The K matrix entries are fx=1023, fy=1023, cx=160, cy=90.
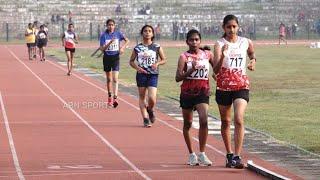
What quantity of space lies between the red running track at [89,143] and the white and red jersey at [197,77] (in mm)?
1006

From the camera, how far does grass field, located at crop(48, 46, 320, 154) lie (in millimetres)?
18281

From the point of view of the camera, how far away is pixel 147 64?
1870 centimetres

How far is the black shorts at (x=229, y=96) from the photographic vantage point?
1336 centimetres

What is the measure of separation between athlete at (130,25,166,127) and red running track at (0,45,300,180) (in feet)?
1.66

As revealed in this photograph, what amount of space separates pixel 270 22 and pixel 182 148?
72.5 m

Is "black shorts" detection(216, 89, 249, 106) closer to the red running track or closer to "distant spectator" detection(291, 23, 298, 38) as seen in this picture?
the red running track

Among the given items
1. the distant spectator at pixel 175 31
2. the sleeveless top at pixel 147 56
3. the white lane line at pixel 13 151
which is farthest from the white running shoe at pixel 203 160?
the distant spectator at pixel 175 31

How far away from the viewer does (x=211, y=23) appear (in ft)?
282

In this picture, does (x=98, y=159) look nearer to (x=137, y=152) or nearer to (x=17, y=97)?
(x=137, y=152)

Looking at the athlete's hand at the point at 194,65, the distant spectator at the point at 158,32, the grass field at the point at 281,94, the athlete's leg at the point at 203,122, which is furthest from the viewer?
the distant spectator at the point at 158,32

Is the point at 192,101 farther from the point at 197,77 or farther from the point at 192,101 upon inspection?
the point at 197,77

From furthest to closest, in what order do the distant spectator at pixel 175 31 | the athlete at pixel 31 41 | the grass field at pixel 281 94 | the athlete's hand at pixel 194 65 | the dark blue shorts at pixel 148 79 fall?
the distant spectator at pixel 175 31 < the athlete at pixel 31 41 < the dark blue shorts at pixel 148 79 < the grass field at pixel 281 94 < the athlete's hand at pixel 194 65

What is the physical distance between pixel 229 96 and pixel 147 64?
538 cm

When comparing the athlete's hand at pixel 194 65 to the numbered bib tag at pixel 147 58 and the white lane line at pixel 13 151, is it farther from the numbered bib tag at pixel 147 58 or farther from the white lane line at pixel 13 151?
the numbered bib tag at pixel 147 58
